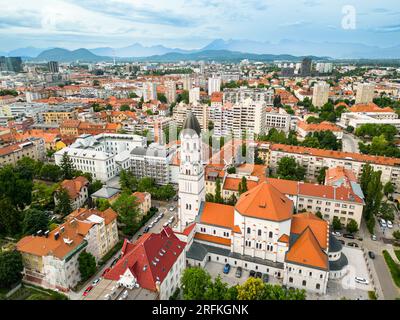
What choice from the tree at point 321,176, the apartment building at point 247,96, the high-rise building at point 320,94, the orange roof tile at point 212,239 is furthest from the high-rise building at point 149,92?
the orange roof tile at point 212,239

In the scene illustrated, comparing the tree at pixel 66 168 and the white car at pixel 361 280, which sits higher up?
the tree at pixel 66 168

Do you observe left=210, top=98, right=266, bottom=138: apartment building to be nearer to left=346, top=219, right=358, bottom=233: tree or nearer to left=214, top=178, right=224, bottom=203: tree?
left=214, top=178, right=224, bottom=203: tree

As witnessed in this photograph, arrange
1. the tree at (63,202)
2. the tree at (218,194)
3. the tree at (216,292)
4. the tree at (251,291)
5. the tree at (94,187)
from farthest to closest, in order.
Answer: the tree at (94,187), the tree at (218,194), the tree at (63,202), the tree at (216,292), the tree at (251,291)

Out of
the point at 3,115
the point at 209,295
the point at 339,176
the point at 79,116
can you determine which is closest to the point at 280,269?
the point at 209,295

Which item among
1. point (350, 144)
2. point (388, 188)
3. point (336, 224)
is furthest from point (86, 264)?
point (350, 144)

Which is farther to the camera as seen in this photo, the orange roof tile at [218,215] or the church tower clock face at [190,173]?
the orange roof tile at [218,215]

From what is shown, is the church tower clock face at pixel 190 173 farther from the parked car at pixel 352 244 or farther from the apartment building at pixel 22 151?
the apartment building at pixel 22 151

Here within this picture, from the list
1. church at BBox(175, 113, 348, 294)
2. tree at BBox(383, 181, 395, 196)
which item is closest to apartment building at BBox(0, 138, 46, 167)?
church at BBox(175, 113, 348, 294)
